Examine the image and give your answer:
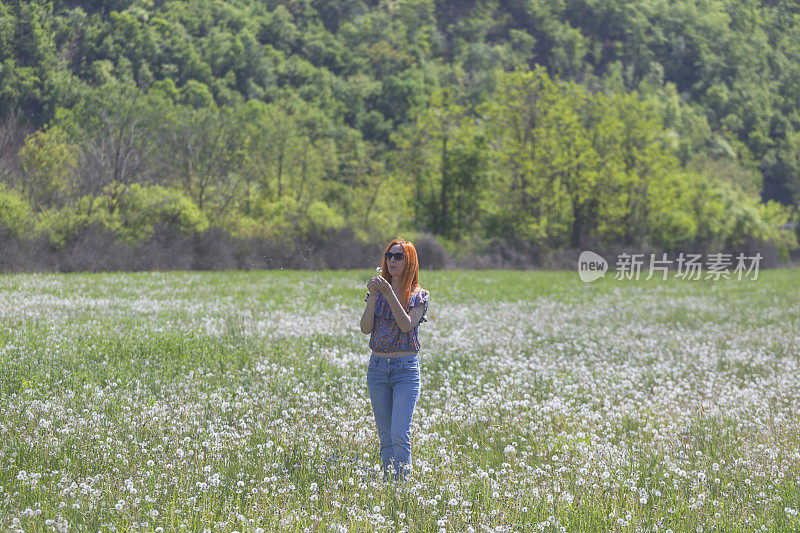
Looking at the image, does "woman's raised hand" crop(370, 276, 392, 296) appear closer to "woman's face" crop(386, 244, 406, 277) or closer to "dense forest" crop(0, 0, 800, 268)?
"woman's face" crop(386, 244, 406, 277)

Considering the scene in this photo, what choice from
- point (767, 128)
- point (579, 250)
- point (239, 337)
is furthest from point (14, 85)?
point (767, 128)

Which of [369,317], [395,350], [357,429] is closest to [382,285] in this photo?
[369,317]

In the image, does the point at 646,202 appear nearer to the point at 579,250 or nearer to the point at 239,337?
the point at 579,250

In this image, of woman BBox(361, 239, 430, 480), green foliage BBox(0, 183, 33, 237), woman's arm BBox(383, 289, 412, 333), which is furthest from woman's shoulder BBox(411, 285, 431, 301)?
green foliage BBox(0, 183, 33, 237)

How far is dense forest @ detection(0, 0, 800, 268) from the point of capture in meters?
44.3

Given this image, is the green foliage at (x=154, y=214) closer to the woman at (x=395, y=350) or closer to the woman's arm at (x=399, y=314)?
the woman at (x=395, y=350)

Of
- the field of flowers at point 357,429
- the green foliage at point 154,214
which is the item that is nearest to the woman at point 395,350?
the field of flowers at point 357,429

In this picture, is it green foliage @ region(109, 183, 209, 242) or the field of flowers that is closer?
the field of flowers

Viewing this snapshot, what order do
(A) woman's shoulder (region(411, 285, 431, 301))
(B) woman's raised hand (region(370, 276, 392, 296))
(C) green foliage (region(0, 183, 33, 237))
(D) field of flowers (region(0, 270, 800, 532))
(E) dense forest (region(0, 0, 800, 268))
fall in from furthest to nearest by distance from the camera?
(E) dense forest (region(0, 0, 800, 268)), (C) green foliage (region(0, 183, 33, 237)), (A) woman's shoulder (region(411, 285, 431, 301)), (B) woman's raised hand (region(370, 276, 392, 296)), (D) field of flowers (region(0, 270, 800, 532))

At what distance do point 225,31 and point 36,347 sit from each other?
118m

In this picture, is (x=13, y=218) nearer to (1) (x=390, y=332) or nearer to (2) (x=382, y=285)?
(1) (x=390, y=332)

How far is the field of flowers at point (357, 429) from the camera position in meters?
5.46

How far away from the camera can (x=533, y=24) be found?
7771 inches

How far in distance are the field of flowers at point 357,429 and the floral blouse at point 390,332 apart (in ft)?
3.62
